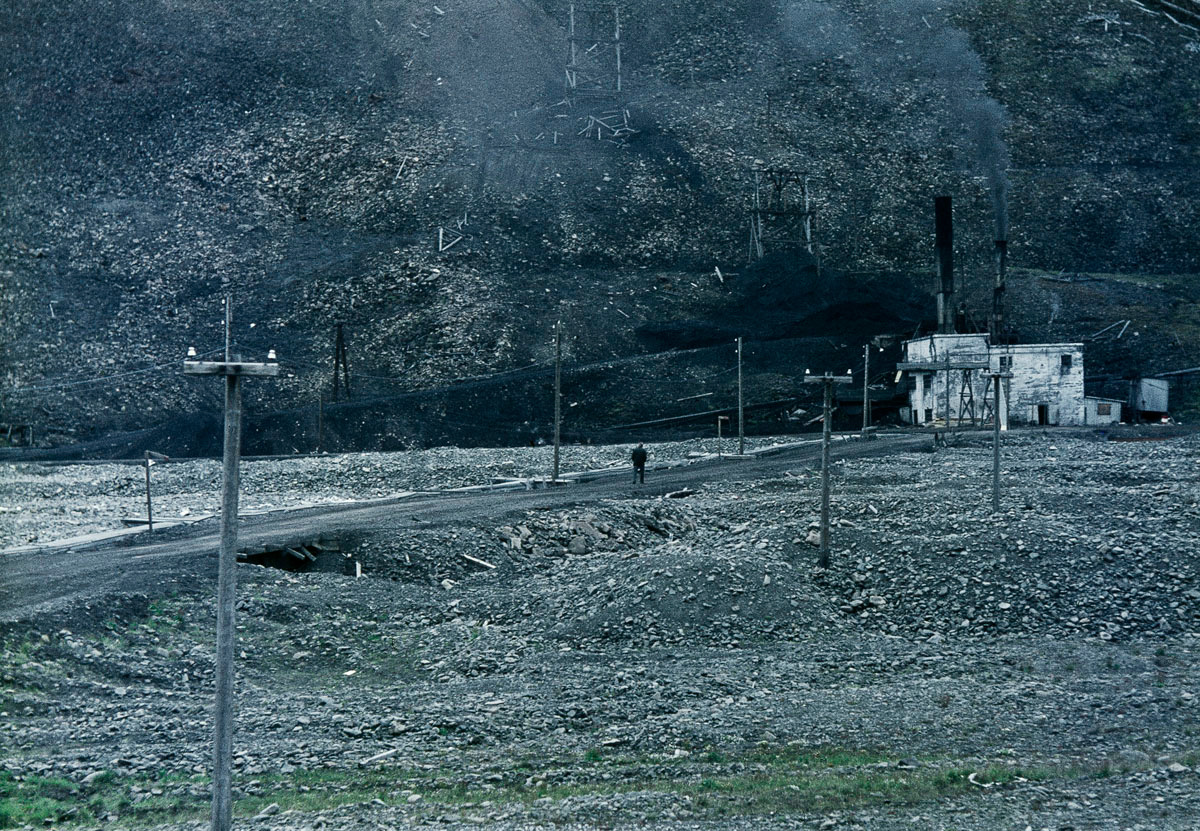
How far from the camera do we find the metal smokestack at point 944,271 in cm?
5416

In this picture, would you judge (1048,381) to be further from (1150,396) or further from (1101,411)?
(1150,396)

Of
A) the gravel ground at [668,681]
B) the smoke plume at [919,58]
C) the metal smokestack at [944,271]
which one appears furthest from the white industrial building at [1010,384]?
the gravel ground at [668,681]

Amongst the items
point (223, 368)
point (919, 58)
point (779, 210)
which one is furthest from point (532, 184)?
point (223, 368)

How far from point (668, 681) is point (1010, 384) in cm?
3914

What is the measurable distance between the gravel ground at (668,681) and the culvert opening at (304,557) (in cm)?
78

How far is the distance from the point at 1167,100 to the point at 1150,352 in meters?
30.0

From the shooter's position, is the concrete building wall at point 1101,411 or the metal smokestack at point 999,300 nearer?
the concrete building wall at point 1101,411

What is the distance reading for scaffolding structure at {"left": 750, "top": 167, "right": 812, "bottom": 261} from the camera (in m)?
63.4

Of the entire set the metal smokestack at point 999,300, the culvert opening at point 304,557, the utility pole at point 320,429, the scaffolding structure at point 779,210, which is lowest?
the culvert opening at point 304,557

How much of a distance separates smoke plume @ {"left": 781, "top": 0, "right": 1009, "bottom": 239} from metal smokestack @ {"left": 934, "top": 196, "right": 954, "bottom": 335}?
1368 centimetres

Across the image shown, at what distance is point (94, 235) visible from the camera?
2576 inches

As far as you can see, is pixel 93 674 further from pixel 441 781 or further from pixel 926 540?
pixel 926 540

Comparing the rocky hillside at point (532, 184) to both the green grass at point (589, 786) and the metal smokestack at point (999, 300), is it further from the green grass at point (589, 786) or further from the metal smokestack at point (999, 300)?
the green grass at point (589, 786)

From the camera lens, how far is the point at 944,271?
182 feet
